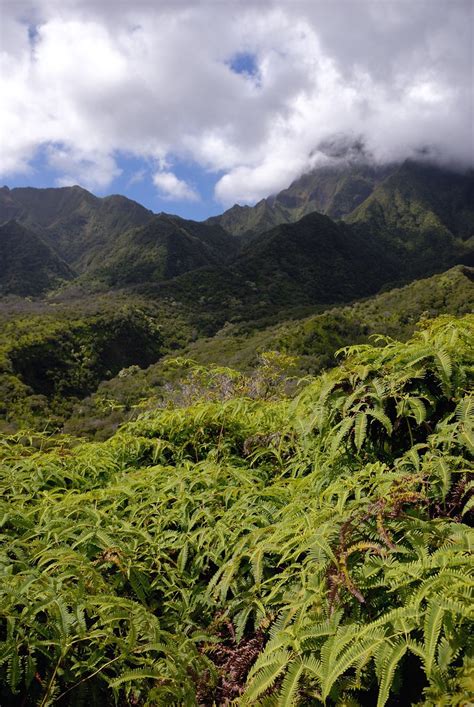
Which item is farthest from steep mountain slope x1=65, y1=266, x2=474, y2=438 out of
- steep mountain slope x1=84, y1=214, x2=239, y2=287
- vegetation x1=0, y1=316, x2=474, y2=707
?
steep mountain slope x1=84, y1=214, x2=239, y2=287

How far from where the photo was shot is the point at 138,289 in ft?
383

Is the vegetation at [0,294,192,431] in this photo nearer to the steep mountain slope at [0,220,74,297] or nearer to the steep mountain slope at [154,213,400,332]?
the steep mountain slope at [154,213,400,332]

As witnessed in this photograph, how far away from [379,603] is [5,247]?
206 m

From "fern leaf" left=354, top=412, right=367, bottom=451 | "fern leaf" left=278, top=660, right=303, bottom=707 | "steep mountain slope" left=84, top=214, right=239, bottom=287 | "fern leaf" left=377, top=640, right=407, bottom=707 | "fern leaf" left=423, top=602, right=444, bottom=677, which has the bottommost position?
"fern leaf" left=278, top=660, right=303, bottom=707

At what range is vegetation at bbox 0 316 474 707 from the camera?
1.40 metres

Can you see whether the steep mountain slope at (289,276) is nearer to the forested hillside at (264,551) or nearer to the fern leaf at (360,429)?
the forested hillside at (264,551)

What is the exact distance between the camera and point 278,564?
72.2 inches

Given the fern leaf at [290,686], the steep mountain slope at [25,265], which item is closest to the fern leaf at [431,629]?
the fern leaf at [290,686]

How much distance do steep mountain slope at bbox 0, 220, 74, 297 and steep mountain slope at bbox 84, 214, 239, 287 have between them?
17935mm

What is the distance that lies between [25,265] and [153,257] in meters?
52.7

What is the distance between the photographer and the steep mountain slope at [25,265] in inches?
6250

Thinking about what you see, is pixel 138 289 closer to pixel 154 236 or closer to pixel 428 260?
pixel 154 236

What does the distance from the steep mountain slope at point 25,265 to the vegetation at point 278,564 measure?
163950 mm

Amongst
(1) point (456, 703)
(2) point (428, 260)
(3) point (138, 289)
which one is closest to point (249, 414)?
(1) point (456, 703)
